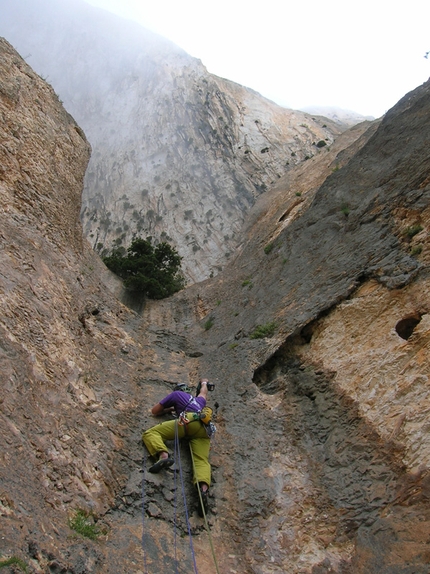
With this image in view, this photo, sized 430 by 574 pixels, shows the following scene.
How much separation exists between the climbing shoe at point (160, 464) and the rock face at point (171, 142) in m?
18.3

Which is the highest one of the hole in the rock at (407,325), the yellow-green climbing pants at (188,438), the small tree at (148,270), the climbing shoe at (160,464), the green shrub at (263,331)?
the small tree at (148,270)

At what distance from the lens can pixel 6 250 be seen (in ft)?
30.4

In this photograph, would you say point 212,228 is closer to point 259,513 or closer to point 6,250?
point 6,250

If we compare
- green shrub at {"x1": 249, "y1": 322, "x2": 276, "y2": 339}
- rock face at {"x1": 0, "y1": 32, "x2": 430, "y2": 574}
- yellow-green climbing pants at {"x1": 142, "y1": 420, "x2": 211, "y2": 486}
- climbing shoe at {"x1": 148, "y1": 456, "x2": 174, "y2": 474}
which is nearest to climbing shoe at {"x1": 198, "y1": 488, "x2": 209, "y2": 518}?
rock face at {"x1": 0, "y1": 32, "x2": 430, "y2": 574}

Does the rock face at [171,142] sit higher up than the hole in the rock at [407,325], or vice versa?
the rock face at [171,142]

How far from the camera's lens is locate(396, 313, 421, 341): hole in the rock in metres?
8.42

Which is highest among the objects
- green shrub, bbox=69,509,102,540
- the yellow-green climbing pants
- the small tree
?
the small tree

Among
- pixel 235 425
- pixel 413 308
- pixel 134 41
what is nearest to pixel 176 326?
pixel 235 425

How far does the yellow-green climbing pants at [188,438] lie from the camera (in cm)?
769

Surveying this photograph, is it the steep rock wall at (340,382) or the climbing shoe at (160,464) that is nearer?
the steep rock wall at (340,382)

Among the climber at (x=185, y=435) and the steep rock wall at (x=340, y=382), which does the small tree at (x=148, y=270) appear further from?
the climber at (x=185, y=435)

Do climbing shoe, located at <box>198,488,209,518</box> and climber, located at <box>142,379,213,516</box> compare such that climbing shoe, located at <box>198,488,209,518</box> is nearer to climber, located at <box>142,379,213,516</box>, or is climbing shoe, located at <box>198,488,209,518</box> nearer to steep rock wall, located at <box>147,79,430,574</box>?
climber, located at <box>142,379,213,516</box>

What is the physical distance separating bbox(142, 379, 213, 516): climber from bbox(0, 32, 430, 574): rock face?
0.23 meters

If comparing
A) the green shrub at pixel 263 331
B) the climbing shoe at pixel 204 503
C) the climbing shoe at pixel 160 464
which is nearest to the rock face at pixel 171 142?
the green shrub at pixel 263 331
